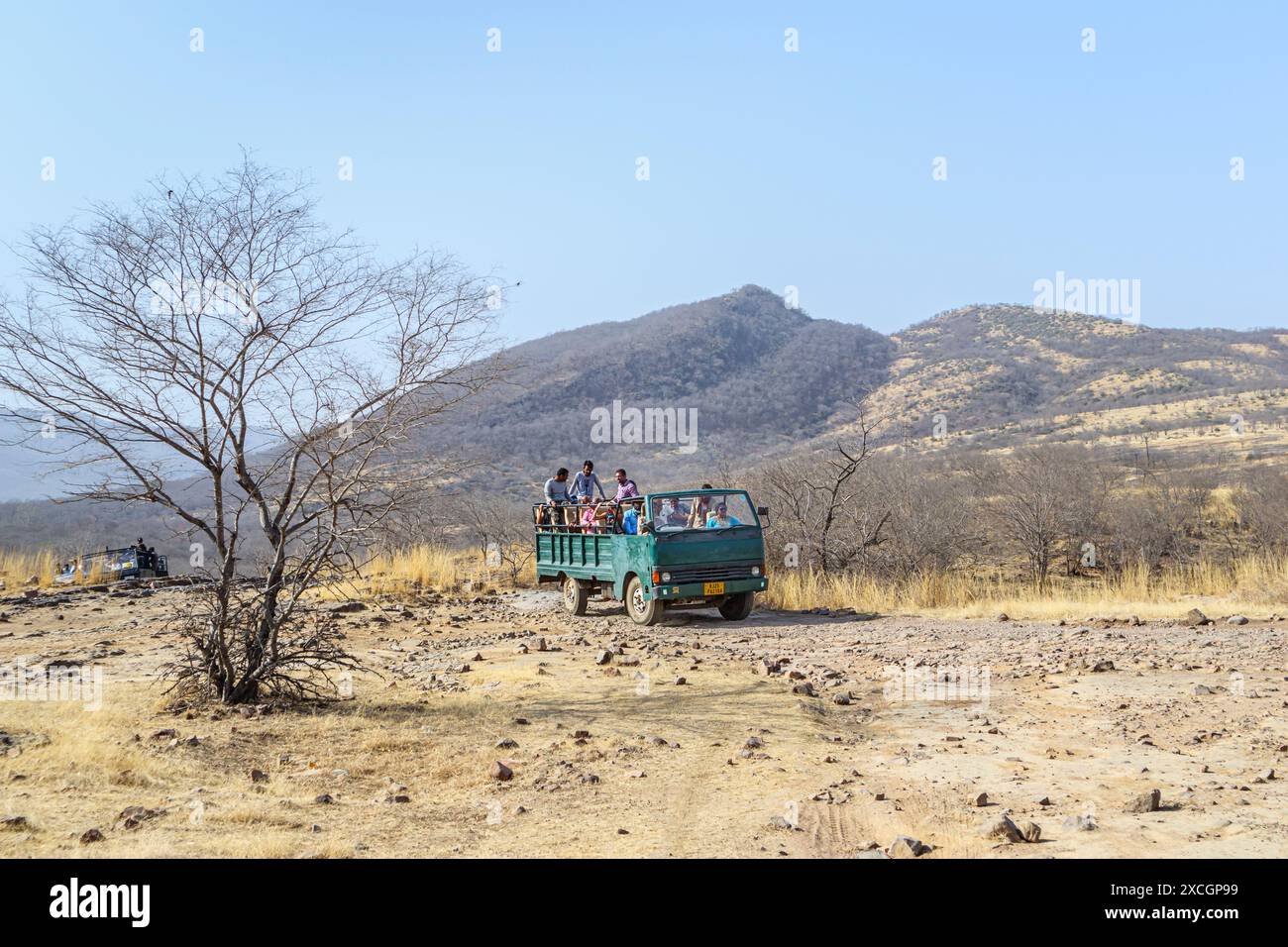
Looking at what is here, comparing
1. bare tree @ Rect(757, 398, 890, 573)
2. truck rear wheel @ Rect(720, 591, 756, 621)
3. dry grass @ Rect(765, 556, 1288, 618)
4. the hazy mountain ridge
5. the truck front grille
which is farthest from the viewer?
the hazy mountain ridge

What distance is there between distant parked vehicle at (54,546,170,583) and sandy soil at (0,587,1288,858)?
10.8 meters

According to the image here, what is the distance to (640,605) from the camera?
16875 mm

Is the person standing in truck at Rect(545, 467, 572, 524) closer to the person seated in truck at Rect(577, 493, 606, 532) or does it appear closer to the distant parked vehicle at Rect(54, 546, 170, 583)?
the person seated in truck at Rect(577, 493, 606, 532)

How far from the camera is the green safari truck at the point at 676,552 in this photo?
16.4m

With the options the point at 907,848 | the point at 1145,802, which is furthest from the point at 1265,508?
the point at 907,848

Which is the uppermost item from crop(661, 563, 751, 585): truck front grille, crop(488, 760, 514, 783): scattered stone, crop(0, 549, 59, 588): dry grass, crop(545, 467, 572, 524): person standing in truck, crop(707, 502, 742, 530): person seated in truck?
crop(545, 467, 572, 524): person standing in truck

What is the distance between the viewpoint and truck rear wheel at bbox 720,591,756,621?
680 inches

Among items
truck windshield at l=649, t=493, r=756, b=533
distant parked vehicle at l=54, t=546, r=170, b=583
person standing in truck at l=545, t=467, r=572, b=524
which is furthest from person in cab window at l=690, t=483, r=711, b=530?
distant parked vehicle at l=54, t=546, r=170, b=583

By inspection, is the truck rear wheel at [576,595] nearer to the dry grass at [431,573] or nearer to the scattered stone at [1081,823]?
the dry grass at [431,573]

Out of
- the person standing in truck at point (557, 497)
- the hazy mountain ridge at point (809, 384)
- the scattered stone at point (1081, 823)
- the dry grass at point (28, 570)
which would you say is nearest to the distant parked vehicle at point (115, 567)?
the dry grass at point (28, 570)

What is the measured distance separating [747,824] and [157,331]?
22.0 ft

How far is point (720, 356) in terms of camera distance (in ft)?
282

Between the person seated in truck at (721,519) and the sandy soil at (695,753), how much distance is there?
3.28 metres
